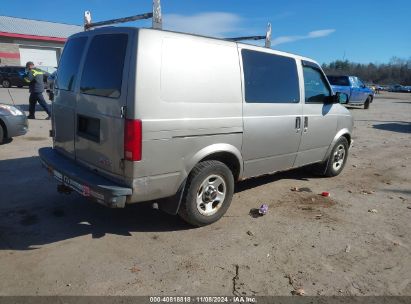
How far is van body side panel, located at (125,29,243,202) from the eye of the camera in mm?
3590

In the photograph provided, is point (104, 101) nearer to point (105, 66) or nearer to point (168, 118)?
point (105, 66)

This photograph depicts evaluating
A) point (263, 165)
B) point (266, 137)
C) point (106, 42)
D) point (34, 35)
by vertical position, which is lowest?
point (263, 165)

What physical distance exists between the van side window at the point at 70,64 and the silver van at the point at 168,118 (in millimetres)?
14

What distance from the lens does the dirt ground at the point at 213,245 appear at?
3312 mm

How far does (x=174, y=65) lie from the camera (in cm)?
379

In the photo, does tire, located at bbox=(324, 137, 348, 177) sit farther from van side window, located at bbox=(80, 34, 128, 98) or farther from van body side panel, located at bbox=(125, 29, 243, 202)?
van side window, located at bbox=(80, 34, 128, 98)

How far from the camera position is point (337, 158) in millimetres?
6969

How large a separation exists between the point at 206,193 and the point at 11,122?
605cm

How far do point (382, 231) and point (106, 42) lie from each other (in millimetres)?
3916

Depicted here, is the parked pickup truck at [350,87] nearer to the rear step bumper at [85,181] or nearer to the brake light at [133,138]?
the rear step bumper at [85,181]

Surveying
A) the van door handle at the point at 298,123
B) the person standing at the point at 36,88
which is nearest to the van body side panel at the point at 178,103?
the van door handle at the point at 298,123

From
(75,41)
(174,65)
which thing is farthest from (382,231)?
(75,41)

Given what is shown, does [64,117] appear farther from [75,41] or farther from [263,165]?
[263,165]

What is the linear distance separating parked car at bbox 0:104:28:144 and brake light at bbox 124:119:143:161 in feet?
19.8
